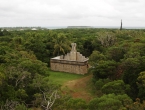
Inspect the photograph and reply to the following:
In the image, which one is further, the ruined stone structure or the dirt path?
the ruined stone structure

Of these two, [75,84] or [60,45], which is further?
[60,45]

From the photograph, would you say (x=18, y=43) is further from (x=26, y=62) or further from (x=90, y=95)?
(x=90, y=95)

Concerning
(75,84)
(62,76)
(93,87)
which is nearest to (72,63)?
(62,76)

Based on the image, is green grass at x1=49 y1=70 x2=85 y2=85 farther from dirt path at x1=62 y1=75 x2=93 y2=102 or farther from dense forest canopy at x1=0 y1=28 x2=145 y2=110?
dense forest canopy at x1=0 y1=28 x2=145 y2=110

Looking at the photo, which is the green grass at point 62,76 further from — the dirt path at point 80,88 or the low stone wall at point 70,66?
the dirt path at point 80,88

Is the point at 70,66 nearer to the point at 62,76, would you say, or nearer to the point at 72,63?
the point at 72,63

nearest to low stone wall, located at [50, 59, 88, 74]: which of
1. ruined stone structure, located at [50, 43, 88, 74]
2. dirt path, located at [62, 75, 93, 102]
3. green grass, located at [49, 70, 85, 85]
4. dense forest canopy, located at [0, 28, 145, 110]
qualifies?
ruined stone structure, located at [50, 43, 88, 74]

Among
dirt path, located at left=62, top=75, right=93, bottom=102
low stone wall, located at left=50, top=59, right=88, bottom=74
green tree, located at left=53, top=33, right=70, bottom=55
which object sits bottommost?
dirt path, located at left=62, top=75, right=93, bottom=102
